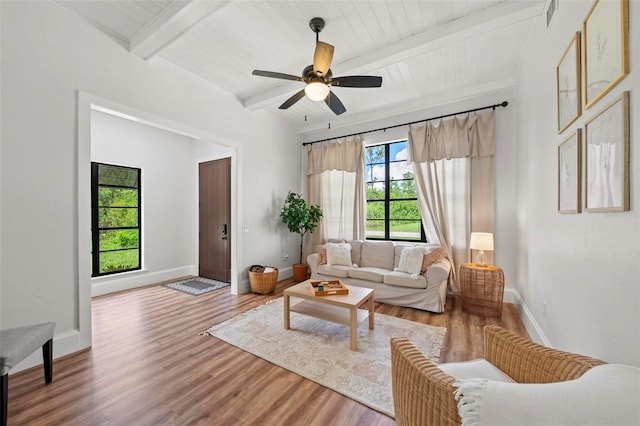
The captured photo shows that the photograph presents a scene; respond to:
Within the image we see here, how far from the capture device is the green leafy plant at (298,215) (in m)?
4.62

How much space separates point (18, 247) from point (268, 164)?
125 inches

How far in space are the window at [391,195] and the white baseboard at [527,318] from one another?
1320 mm

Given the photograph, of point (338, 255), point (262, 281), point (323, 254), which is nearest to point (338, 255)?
point (338, 255)

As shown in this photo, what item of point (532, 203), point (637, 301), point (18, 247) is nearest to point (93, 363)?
point (18, 247)

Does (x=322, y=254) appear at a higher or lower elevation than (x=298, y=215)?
lower

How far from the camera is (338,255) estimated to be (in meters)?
4.16

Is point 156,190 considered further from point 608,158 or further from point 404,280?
A: point 608,158

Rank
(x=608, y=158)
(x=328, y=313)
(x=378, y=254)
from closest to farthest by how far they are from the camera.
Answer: (x=608, y=158) → (x=328, y=313) → (x=378, y=254)

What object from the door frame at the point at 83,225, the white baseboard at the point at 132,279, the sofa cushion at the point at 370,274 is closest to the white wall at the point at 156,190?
the white baseboard at the point at 132,279

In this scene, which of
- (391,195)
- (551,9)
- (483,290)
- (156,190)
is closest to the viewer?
(551,9)

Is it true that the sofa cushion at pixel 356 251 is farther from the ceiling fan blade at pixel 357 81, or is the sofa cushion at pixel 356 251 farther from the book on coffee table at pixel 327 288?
the ceiling fan blade at pixel 357 81

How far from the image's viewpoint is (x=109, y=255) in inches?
170

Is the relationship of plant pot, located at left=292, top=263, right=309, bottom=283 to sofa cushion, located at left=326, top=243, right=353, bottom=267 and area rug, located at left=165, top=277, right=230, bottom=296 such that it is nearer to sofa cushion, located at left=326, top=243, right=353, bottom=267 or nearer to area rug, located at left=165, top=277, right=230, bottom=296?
sofa cushion, located at left=326, top=243, right=353, bottom=267

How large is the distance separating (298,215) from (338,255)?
103cm
